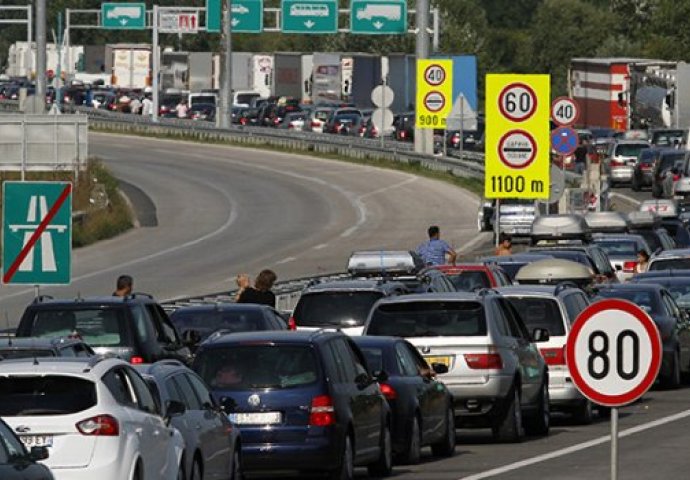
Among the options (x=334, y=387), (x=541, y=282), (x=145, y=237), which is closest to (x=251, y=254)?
(x=145, y=237)

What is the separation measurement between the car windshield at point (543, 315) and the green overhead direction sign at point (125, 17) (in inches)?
3427

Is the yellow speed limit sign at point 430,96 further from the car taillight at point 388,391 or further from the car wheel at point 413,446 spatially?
the car taillight at point 388,391

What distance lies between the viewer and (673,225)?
5119 cm

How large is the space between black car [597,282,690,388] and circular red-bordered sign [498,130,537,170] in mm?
2095

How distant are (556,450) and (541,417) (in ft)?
5.83

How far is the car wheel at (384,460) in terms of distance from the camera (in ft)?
67.8

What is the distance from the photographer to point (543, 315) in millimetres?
26641

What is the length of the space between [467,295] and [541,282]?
408 inches

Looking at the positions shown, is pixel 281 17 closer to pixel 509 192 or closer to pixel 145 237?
pixel 145 237

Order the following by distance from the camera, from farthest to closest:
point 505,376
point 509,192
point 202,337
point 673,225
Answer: point 673,225
point 509,192
point 202,337
point 505,376

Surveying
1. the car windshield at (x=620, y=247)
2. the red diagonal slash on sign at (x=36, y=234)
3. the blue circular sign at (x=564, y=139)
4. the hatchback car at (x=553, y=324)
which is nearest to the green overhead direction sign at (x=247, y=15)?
the blue circular sign at (x=564, y=139)

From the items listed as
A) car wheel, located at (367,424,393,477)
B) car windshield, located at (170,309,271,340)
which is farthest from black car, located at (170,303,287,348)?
car wheel, located at (367,424,393,477)

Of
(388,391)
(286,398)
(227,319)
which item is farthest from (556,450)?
(227,319)

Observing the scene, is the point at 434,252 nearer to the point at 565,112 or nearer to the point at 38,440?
the point at 565,112
